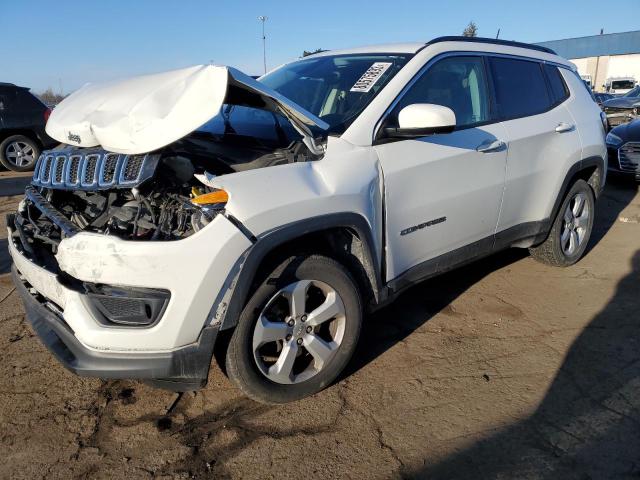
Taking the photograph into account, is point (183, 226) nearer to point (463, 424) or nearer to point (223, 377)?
point (223, 377)

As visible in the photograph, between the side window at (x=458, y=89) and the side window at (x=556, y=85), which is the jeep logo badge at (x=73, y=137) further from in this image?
the side window at (x=556, y=85)

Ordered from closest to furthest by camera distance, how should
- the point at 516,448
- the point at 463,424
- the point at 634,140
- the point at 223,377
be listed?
1. the point at 516,448
2. the point at 463,424
3. the point at 223,377
4. the point at 634,140

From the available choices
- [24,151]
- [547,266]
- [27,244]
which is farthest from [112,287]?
[24,151]

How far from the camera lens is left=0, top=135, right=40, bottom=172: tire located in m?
9.75

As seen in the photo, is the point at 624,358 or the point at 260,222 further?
the point at 624,358

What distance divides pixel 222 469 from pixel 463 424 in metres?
1.19

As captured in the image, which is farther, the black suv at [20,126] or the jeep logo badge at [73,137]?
the black suv at [20,126]

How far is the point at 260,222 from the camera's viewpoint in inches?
89.5

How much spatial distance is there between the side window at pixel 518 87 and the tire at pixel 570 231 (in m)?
0.91

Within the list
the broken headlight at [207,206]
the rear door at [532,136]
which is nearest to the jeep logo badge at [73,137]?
the broken headlight at [207,206]

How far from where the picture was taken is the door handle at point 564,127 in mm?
4059

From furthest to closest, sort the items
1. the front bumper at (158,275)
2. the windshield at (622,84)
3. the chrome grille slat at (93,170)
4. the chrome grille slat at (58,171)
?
the windshield at (622,84), the chrome grille slat at (58,171), the chrome grille slat at (93,170), the front bumper at (158,275)

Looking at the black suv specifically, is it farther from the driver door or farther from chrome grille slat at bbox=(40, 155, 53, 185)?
the driver door

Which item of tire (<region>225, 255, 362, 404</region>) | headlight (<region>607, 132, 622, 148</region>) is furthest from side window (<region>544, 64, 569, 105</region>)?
headlight (<region>607, 132, 622, 148</region>)
